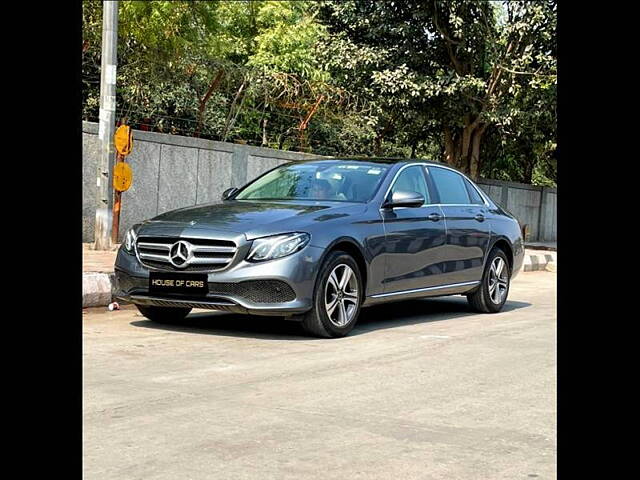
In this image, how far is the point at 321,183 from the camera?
8.98m

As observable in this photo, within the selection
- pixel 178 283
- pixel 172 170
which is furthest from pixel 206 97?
pixel 178 283

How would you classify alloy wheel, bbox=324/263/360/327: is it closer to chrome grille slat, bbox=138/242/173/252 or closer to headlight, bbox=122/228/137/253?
chrome grille slat, bbox=138/242/173/252

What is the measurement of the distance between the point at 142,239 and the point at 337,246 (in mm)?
1554

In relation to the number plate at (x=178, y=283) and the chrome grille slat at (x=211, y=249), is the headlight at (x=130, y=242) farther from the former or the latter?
the chrome grille slat at (x=211, y=249)

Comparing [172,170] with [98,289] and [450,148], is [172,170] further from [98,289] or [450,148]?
[450,148]

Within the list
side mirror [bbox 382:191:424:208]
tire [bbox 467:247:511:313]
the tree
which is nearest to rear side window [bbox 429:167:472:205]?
tire [bbox 467:247:511:313]

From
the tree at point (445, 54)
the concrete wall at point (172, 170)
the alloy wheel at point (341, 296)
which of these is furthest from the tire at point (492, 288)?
the tree at point (445, 54)

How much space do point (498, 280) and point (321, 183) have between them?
8.61ft

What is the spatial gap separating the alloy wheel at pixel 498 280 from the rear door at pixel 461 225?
1.04ft

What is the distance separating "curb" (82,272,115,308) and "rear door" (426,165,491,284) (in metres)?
3.22

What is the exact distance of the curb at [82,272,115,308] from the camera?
945cm
